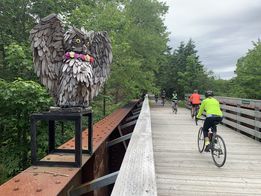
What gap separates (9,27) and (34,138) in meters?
9.49

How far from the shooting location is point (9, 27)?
1196cm

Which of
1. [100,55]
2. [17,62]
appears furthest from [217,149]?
[17,62]

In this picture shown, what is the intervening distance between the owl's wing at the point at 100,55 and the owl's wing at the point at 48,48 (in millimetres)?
→ 496

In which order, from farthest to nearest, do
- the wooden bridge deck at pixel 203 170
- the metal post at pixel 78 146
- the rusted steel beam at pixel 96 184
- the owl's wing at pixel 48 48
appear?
the wooden bridge deck at pixel 203 170
the owl's wing at pixel 48 48
the metal post at pixel 78 146
the rusted steel beam at pixel 96 184

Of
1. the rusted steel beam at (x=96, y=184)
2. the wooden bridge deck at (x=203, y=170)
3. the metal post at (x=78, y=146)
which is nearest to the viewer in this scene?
the rusted steel beam at (x=96, y=184)

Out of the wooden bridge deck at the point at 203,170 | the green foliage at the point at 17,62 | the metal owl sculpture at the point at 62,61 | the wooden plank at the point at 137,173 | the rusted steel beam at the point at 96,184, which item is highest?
the green foliage at the point at 17,62

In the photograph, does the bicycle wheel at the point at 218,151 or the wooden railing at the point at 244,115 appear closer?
the bicycle wheel at the point at 218,151

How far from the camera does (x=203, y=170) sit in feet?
20.6

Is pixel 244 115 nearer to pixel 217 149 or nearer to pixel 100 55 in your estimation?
pixel 217 149

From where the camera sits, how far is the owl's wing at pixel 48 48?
3754 mm

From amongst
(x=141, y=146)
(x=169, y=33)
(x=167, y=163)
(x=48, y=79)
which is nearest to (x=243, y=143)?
(x=167, y=163)

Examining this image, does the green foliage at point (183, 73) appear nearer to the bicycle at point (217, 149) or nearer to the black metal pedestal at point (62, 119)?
the bicycle at point (217, 149)

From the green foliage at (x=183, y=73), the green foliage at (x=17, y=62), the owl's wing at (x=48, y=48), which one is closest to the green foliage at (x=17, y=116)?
the green foliage at (x=17, y=62)

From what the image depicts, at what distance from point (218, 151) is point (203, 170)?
77 centimetres
